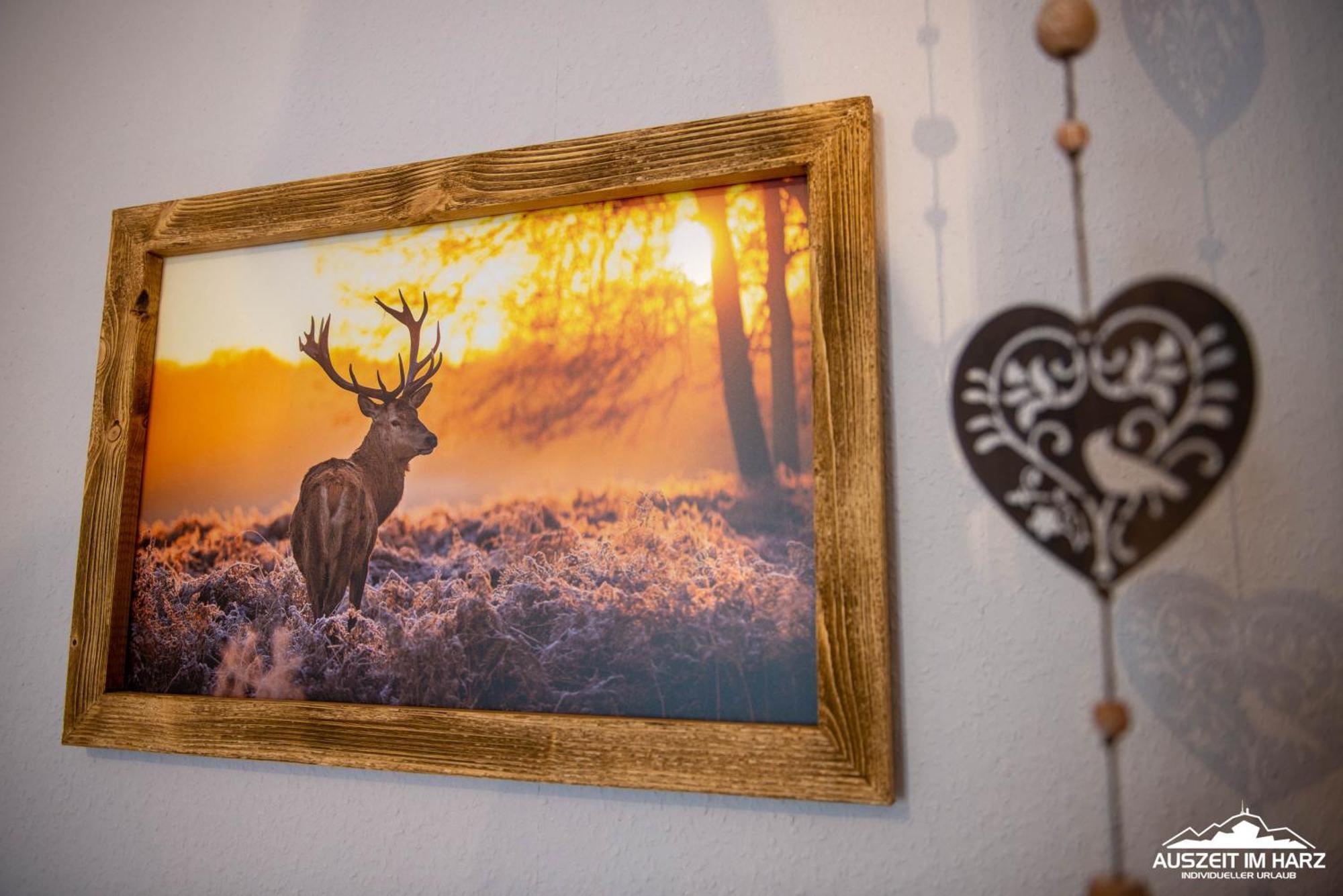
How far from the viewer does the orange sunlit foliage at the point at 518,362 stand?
0.87 metres

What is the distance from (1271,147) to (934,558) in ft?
1.64

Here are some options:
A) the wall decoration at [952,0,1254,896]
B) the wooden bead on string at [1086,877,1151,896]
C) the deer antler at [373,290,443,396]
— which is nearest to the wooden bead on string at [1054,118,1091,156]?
the wall decoration at [952,0,1254,896]

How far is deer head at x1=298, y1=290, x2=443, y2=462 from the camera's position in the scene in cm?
96

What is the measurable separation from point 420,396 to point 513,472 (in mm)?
158

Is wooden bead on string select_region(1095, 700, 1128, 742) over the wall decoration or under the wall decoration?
under

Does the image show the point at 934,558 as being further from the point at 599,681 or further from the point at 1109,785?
the point at 599,681

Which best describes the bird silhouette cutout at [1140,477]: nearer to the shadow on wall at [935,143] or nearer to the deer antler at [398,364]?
the shadow on wall at [935,143]

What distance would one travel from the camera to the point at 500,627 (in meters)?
0.90

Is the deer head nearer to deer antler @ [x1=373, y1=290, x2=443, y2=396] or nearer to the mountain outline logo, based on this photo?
deer antler @ [x1=373, y1=290, x2=443, y2=396]

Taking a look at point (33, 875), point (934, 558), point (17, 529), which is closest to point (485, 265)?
point (934, 558)

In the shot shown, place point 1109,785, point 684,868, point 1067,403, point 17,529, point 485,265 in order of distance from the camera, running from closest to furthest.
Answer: point 1067,403 < point 1109,785 < point 684,868 < point 485,265 < point 17,529

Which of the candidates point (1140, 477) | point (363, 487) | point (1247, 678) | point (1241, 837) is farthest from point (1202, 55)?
point (363, 487)

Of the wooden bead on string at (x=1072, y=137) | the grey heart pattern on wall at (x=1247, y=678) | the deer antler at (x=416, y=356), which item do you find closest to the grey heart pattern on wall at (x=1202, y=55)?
the wooden bead on string at (x=1072, y=137)

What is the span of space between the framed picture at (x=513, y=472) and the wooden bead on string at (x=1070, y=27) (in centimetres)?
→ 26
